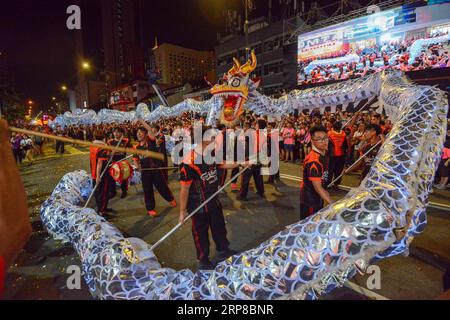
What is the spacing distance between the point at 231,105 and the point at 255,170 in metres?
5.00

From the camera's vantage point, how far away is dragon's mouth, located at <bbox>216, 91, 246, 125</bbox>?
34.6 feet

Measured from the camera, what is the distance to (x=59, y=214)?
420 centimetres

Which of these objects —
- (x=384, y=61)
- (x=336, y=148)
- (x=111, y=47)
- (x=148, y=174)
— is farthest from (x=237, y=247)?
(x=111, y=47)

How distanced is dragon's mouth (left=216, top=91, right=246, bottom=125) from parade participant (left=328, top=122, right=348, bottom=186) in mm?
4562

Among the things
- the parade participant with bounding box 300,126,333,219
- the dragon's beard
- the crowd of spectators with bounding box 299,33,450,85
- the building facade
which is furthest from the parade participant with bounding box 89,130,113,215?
the building facade

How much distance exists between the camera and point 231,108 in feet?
35.4

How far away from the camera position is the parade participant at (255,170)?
21.2ft

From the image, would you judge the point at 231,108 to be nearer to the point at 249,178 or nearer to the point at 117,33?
the point at 249,178

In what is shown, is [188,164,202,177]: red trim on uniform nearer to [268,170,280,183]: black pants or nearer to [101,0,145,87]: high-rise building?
[268,170,280,183]: black pants

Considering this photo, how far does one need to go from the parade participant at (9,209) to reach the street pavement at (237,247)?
2.40 metres
